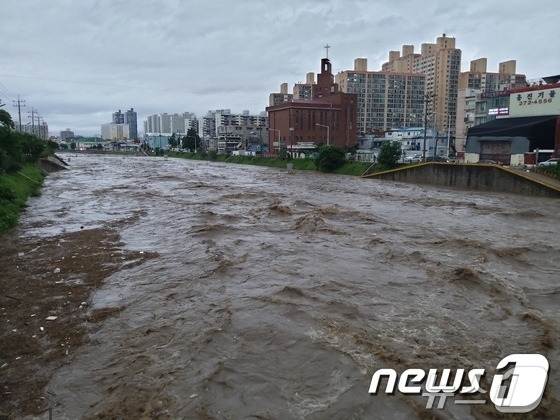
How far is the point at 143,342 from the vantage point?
902 centimetres

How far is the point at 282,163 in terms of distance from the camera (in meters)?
75.4

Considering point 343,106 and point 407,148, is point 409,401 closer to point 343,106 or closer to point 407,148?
point 407,148

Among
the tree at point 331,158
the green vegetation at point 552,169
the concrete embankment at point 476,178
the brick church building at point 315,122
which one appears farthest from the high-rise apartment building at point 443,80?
the green vegetation at point 552,169

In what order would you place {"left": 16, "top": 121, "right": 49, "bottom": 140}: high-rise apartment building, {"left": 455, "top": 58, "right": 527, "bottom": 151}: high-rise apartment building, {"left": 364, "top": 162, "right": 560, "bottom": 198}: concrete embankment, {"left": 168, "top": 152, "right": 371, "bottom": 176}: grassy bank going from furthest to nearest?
{"left": 16, "top": 121, "right": 49, "bottom": 140}: high-rise apartment building < {"left": 455, "top": 58, "right": 527, "bottom": 151}: high-rise apartment building < {"left": 168, "top": 152, "right": 371, "bottom": 176}: grassy bank < {"left": 364, "top": 162, "right": 560, "bottom": 198}: concrete embankment

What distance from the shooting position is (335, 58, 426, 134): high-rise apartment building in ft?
414

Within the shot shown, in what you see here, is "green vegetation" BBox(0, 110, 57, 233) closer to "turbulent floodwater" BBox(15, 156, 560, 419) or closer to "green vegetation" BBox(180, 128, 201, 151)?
"turbulent floodwater" BBox(15, 156, 560, 419)

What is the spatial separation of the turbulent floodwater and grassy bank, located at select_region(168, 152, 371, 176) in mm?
34854

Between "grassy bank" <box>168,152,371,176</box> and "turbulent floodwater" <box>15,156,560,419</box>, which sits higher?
"grassy bank" <box>168,152,371,176</box>

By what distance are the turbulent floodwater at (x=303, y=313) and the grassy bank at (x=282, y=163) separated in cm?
3485

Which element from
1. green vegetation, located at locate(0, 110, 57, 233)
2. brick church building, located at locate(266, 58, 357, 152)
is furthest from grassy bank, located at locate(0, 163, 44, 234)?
brick church building, located at locate(266, 58, 357, 152)

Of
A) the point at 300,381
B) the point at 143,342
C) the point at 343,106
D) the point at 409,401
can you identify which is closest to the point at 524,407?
the point at 409,401

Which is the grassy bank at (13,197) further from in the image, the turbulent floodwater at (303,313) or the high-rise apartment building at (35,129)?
the high-rise apartment building at (35,129)

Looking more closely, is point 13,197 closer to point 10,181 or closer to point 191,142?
point 10,181

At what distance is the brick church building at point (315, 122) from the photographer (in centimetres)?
9175
